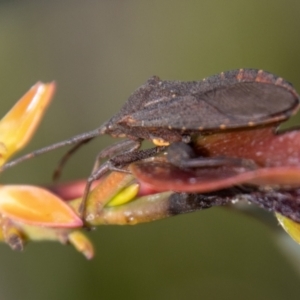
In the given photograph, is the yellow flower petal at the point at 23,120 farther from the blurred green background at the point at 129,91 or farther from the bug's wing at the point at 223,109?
the blurred green background at the point at 129,91

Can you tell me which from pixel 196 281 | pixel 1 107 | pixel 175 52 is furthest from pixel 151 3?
pixel 196 281

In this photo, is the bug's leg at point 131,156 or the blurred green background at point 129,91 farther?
the blurred green background at point 129,91

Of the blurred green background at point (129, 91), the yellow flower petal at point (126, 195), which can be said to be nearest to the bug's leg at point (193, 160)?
the yellow flower petal at point (126, 195)

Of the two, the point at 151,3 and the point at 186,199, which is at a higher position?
the point at 151,3

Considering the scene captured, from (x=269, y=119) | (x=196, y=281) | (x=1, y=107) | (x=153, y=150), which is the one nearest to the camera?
(x=269, y=119)

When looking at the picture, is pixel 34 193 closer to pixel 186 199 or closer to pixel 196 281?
pixel 186 199
